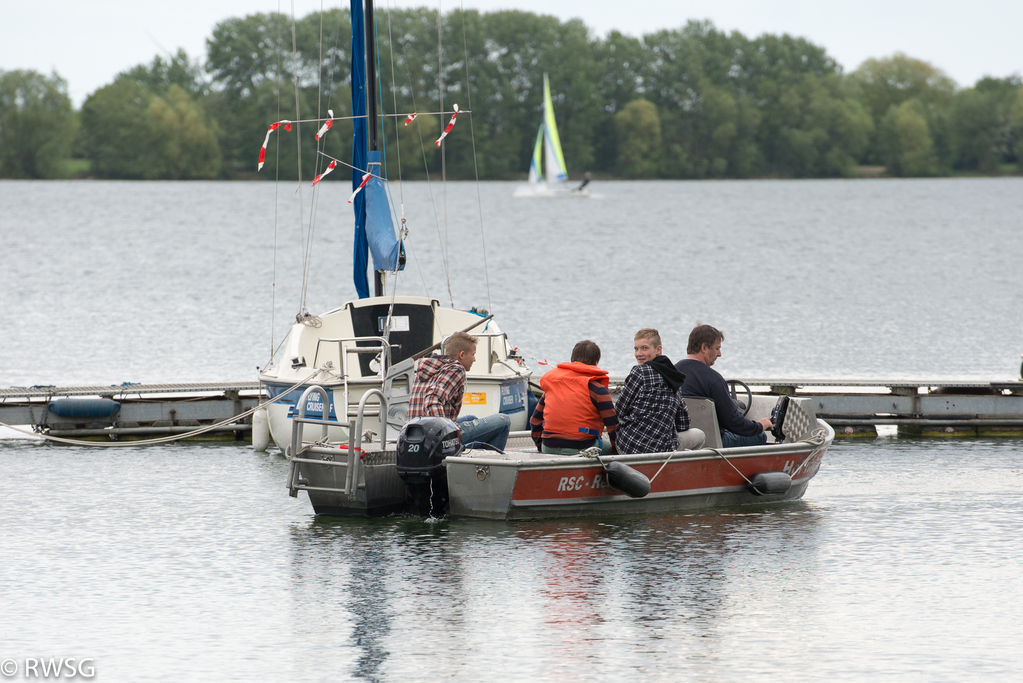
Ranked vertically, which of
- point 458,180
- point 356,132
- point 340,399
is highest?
point 458,180

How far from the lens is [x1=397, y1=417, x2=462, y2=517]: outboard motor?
34.8ft

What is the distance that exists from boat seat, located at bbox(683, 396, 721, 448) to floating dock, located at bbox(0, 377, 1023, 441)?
426 cm

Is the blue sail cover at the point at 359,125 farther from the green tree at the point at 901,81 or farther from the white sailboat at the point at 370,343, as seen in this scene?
the green tree at the point at 901,81

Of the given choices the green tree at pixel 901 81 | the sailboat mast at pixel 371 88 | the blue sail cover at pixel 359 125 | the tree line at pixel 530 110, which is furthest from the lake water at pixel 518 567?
the green tree at pixel 901 81

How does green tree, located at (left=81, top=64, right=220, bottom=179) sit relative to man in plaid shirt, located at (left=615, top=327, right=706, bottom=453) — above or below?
above

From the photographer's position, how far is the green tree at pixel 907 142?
13375cm

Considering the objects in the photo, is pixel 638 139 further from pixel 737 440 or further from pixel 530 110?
pixel 737 440

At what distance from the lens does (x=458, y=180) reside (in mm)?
137625

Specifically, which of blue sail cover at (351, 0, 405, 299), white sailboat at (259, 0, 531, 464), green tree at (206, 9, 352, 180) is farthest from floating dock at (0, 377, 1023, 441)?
green tree at (206, 9, 352, 180)

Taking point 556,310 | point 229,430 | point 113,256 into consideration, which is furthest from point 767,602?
point 113,256

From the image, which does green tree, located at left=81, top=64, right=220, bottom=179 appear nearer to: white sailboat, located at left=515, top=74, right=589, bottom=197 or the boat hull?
white sailboat, located at left=515, top=74, right=589, bottom=197

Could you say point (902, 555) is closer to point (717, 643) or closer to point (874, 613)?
point (874, 613)

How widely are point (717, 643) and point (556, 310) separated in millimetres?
26283

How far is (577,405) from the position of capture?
10969 millimetres
